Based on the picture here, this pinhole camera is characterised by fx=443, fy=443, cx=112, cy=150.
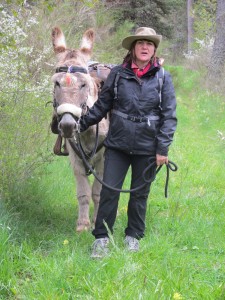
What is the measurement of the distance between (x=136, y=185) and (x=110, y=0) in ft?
48.6

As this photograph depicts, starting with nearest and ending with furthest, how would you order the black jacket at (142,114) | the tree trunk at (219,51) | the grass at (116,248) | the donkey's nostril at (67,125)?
1. the grass at (116,248)
2. the donkey's nostril at (67,125)
3. the black jacket at (142,114)
4. the tree trunk at (219,51)

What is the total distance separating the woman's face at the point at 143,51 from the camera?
4.06 m

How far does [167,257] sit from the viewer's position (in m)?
3.86

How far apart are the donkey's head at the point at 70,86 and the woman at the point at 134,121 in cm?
25

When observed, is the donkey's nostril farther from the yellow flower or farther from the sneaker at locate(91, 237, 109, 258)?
the yellow flower

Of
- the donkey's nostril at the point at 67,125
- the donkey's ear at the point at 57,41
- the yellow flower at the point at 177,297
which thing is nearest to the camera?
the yellow flower at the point at 177,297

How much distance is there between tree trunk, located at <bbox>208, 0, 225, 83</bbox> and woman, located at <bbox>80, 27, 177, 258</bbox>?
12.2 metres

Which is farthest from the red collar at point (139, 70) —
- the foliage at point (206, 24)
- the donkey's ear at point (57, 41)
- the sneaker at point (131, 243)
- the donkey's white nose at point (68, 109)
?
the foliage at point (206, 24)

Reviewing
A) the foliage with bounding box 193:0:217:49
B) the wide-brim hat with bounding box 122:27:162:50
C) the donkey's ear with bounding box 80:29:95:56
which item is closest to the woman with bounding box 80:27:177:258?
the wide-brim hat with bounding box 122:27:162:50

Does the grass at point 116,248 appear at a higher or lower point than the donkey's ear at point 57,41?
lower

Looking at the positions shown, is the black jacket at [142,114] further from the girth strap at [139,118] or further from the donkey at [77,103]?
the donkey at [77,103]

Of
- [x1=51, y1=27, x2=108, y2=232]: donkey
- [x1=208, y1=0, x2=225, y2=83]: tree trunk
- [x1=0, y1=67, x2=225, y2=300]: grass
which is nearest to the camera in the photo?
[x1=0, y1=67, x2=225, y2=300]: grass

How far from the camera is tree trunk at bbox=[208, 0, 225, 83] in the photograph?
15.8 meters

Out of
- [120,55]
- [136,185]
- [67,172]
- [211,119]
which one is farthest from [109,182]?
[120,55]
